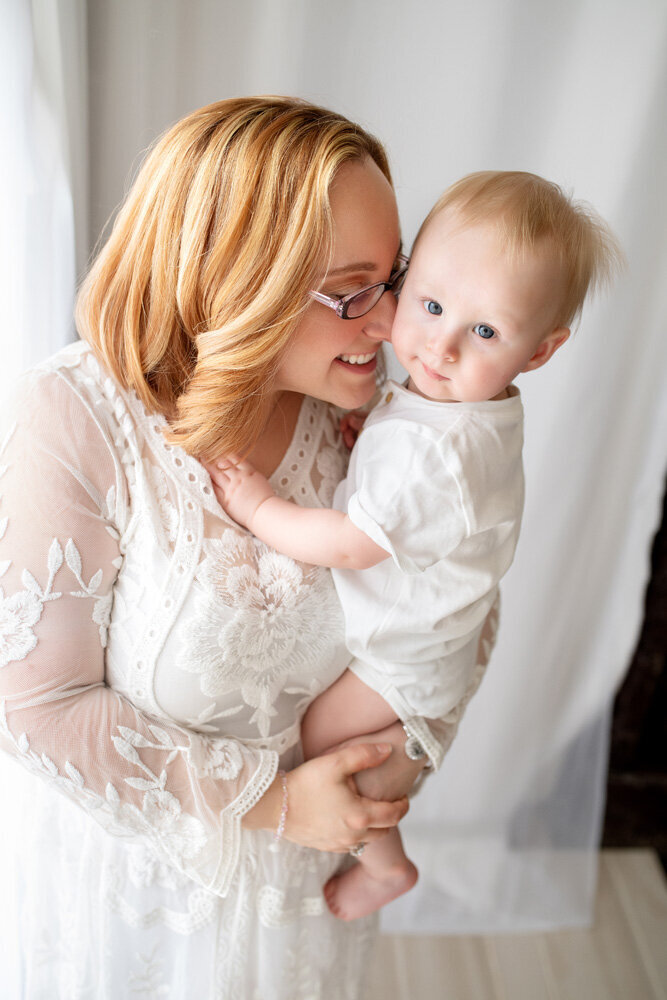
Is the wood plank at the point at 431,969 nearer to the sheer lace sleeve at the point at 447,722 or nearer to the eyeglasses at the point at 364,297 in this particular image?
the sheer lace sleeve at the point at 447,722

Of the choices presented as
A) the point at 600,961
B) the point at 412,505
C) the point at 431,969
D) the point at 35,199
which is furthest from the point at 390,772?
the point at 600,961

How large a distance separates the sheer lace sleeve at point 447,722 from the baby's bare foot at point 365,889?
0.17 meters

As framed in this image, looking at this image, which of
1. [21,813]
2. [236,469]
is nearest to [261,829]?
[21,813]

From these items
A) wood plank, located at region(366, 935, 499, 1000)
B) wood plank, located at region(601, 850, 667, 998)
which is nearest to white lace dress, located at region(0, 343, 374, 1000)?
wood plank, located at region(366, 935, 499, 1000)

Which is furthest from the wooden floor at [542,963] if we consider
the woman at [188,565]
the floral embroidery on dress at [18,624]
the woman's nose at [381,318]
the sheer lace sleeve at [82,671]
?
the woman's nose at [381,318]

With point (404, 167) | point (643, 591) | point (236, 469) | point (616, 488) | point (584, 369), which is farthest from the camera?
point (643, 591)

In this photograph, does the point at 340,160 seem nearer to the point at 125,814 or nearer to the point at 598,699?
the point at 125,814

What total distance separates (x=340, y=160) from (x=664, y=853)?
2283 millimetres

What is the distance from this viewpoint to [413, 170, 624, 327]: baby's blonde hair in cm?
98

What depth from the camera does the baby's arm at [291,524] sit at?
1.04 m

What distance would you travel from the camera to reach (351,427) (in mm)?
1316

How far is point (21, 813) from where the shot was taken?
1.21 metres

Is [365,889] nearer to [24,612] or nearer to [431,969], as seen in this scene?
[24,612]

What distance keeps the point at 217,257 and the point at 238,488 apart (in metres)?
0.29
